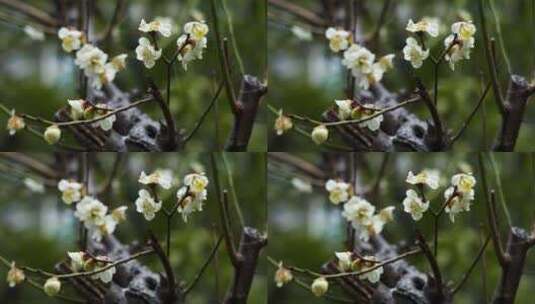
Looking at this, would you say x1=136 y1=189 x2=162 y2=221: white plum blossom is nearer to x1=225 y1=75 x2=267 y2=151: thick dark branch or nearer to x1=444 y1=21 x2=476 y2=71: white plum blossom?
x1=225 y1=75 x2=267 y2=151: thick dark branch

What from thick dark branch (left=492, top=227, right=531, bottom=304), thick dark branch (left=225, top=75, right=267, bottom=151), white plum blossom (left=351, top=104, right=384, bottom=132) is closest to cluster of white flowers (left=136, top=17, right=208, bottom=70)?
thick dark branch (left=225, top=75, right=267, bottom=151)

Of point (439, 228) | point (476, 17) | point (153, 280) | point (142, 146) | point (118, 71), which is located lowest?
point (153, 280)

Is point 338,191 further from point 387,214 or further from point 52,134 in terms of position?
point 52,134

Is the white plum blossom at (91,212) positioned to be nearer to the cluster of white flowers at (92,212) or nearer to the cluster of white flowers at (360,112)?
the cluster of white flowers at (92,212)

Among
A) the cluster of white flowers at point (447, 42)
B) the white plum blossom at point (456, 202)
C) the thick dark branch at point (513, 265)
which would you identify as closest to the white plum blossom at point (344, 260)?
the white plum blossom at point (456, 202)

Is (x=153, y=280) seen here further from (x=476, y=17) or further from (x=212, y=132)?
(x=476, y=17)

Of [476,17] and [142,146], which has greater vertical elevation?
[476,17]

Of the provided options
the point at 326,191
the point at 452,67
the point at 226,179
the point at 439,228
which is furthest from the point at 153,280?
the point at 452,67
